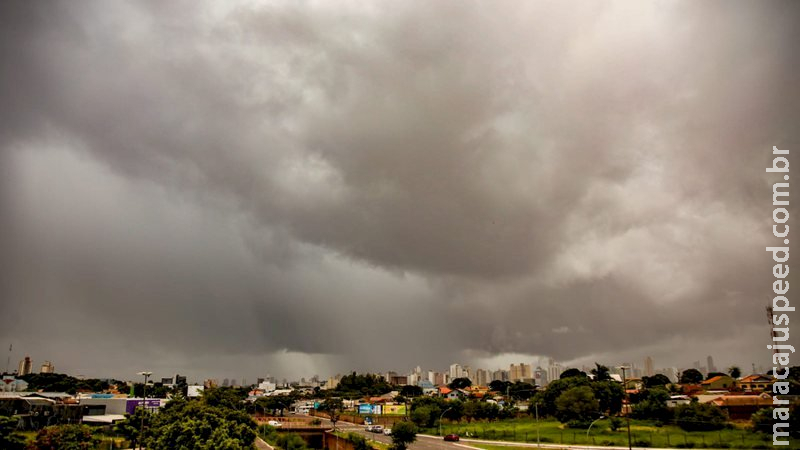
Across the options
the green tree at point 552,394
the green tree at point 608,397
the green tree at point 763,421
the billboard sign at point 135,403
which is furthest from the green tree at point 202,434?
the green tree at point 552,394

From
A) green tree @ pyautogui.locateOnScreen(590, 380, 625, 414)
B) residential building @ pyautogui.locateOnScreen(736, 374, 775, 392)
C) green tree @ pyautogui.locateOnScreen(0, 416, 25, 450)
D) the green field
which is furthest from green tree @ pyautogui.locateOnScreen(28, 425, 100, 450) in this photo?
residential building @ pyautogui.locateOnScreen(736, 374, 775, 392)

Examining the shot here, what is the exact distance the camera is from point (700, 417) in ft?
303

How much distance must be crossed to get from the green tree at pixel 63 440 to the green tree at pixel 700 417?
298ft

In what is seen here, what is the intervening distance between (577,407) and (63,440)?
86028 millimetres

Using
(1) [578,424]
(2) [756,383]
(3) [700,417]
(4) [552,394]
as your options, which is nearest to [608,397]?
(4) [552,394]

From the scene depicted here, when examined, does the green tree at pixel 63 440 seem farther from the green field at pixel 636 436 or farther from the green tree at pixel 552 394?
the green tree at pixel 552 394

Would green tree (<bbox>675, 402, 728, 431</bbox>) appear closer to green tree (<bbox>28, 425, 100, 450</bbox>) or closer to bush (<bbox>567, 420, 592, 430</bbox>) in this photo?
bush (<bbox>567, 420, 592, 430</bbox>)

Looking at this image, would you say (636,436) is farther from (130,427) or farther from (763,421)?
(130,427)

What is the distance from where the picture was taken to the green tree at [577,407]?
4141 inches

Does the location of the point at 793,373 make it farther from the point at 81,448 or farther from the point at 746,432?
the point at 81,448

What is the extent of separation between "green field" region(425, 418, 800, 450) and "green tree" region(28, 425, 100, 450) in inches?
2073

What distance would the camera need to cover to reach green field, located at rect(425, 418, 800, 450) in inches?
2928

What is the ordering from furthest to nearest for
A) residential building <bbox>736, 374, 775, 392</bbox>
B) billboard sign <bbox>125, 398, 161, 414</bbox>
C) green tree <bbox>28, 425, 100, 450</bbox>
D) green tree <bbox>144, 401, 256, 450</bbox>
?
residential building <bbox>736, 374, 775, 392</bbox>, billboard sign <bbox>125, 398, 161, 414</bbox>, green tree <bbox>28, 425, 100, 450</bbox>, green tree <bbox>144, 401, 256, 450</bbox>

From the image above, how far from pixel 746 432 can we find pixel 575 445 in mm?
27252
